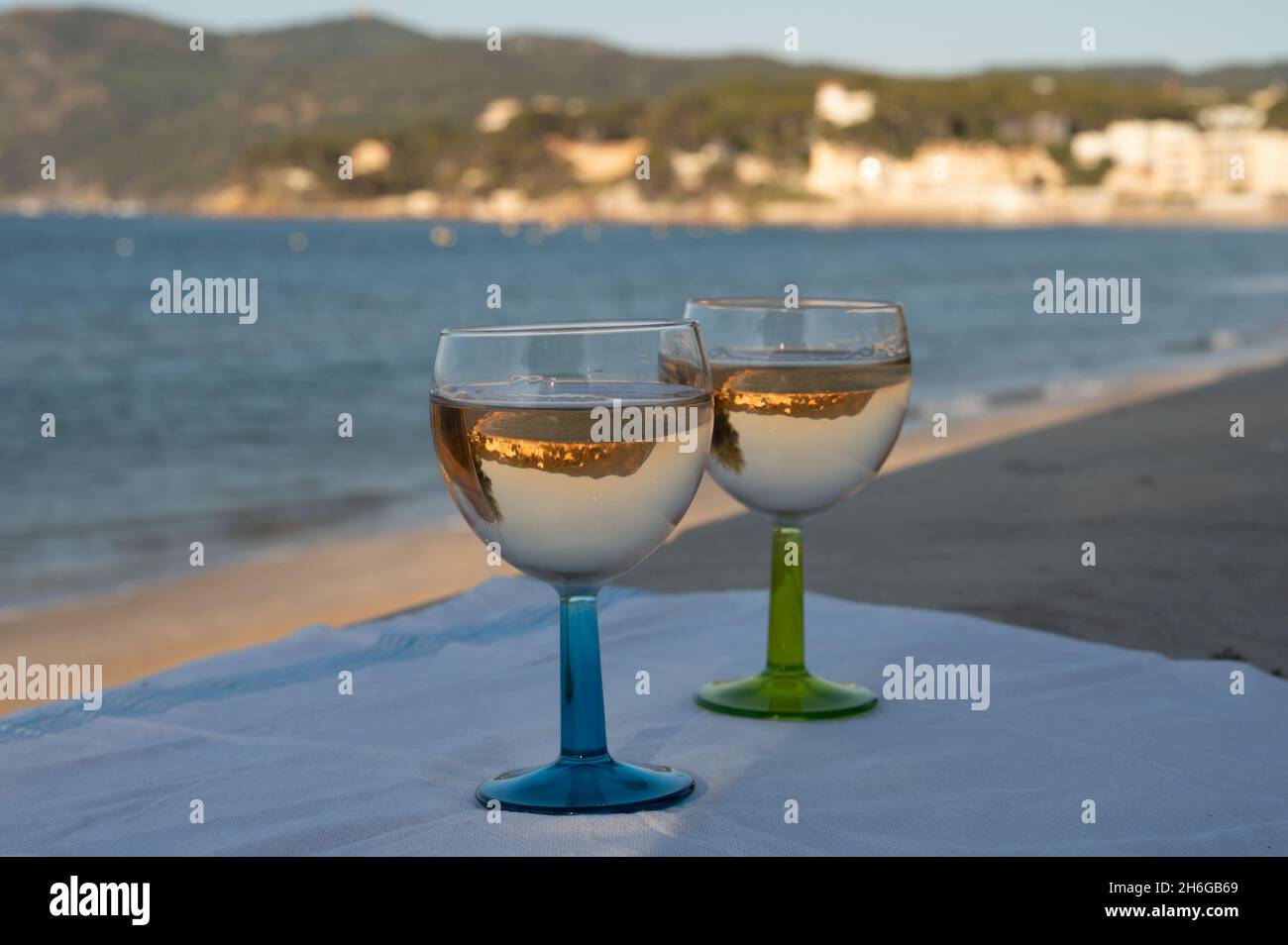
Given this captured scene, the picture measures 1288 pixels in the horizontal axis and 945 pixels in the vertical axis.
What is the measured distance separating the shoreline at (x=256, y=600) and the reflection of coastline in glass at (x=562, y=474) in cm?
280

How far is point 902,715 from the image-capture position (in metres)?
Answer: 1.56

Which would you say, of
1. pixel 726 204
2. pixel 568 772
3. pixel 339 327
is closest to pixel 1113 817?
pixel 568 772

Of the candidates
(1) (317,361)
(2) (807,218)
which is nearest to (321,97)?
(2) (807,218)

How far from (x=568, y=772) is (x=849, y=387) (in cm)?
53

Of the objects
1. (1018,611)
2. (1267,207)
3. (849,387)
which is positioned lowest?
(1018,611)

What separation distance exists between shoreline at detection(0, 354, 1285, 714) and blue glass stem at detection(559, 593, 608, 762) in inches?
107

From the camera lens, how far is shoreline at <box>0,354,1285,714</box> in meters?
4.56

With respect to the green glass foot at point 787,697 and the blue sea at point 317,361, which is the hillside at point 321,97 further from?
the green glass foot at point 787,697

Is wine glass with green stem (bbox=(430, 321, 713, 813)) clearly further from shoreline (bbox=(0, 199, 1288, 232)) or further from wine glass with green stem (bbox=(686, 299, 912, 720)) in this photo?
shoreline (bbox=(0, 199, 1288, 232))

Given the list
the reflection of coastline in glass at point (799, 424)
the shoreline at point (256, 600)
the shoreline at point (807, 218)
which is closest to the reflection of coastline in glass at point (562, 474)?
the reflection of coastline in glass at point (799, 424)

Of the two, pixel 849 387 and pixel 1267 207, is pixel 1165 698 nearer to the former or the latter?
pixel 849 387

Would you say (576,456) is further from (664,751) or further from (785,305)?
(785,305)

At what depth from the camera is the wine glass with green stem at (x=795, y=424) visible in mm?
1561
